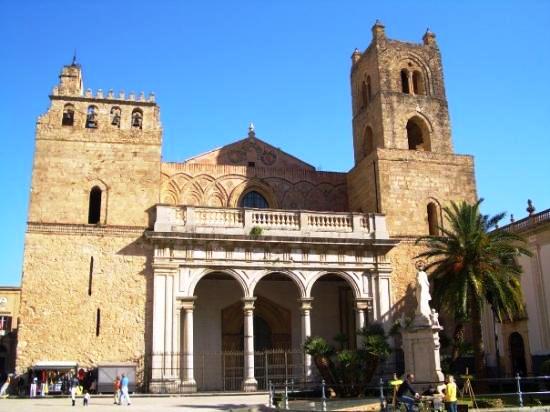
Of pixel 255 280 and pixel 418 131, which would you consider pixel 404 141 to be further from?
pixel 255 280

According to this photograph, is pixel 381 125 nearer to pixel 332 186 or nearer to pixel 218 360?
pixel 332 186

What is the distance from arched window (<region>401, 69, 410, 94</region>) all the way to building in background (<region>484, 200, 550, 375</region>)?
845 centimetres

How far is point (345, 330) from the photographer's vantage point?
3044 cm

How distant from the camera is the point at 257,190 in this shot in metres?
32.1

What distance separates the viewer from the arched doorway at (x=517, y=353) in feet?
92.4

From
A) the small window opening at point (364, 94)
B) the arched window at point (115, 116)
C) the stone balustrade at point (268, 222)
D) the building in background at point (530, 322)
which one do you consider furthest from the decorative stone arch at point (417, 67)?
the arched window at point (115, 116)

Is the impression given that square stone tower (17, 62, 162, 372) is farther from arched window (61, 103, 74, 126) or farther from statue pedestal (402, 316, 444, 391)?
statue pedestal (402, 316, 444, 391)

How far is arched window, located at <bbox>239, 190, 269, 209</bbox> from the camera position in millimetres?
31891

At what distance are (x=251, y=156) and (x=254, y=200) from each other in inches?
91.1

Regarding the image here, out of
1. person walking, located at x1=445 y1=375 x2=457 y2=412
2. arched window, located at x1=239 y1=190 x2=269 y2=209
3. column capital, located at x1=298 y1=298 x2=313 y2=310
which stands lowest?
person walking, located at x1=445 y1=375 x2=457 y2=412

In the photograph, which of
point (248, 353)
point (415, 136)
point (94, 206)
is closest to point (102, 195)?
point (94, 206)

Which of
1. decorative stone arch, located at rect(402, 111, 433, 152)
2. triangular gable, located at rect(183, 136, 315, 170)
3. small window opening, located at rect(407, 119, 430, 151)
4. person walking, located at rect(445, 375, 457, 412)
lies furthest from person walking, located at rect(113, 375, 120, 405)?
small window opening, located at rect(407, 119, 430, 151)

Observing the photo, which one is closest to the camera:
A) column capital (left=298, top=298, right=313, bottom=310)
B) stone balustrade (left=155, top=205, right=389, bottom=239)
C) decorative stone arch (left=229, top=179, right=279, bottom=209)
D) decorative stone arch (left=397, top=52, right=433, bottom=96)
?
stone balustrade (left=155, top=205, right=389, bottom=239)

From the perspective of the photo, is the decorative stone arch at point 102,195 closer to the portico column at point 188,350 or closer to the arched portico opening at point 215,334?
the portico column at point 188,350
